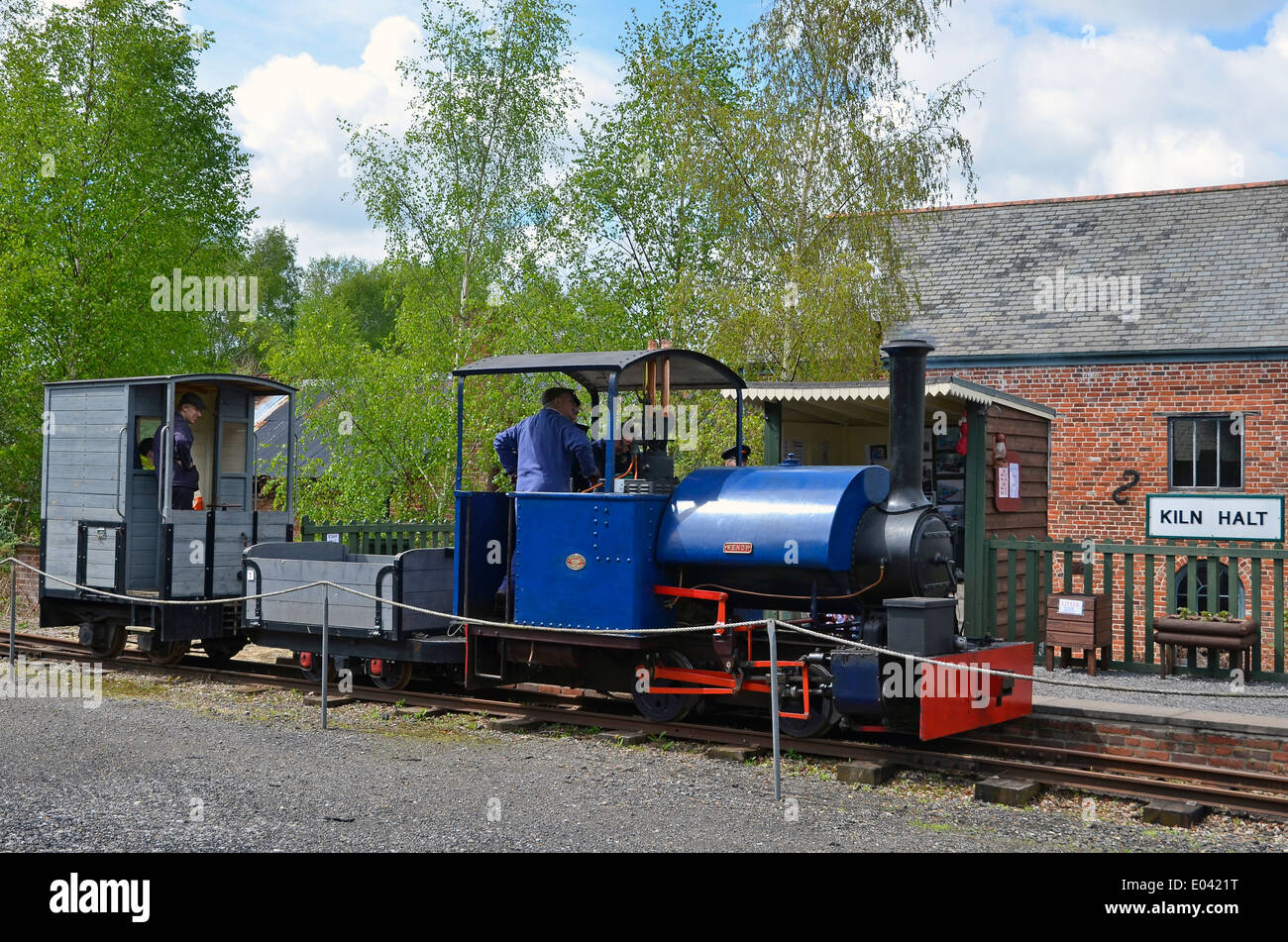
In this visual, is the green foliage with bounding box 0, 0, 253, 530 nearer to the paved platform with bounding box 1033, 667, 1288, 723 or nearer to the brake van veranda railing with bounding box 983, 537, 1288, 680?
the brake van veranda railing with bounding box 983, 537, 1288, 680

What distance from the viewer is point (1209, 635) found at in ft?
34.9

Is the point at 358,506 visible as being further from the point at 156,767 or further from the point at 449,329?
the point at 156,767

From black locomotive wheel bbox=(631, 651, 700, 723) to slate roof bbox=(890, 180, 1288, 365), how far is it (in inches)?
450

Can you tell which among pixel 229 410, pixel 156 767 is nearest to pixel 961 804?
pixel 156 767

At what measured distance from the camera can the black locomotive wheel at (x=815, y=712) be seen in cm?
830

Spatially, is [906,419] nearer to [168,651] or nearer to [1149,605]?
[1149,605]

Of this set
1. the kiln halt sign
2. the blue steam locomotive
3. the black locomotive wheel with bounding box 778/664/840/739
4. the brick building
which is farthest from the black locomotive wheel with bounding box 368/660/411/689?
the brick building

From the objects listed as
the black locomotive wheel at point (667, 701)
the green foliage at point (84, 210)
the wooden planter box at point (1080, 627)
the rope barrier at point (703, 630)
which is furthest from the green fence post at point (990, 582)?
the green foliage at point (84, 210)

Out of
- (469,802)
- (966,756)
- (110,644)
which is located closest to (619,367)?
(469,802)

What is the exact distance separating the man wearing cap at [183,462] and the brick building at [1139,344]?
11.8 meters

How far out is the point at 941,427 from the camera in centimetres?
1214

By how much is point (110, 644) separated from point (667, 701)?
6696 millimetres

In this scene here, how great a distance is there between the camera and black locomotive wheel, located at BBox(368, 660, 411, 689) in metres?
10.5

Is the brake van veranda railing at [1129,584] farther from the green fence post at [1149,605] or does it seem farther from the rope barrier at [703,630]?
the rope barrier at [703,630]
